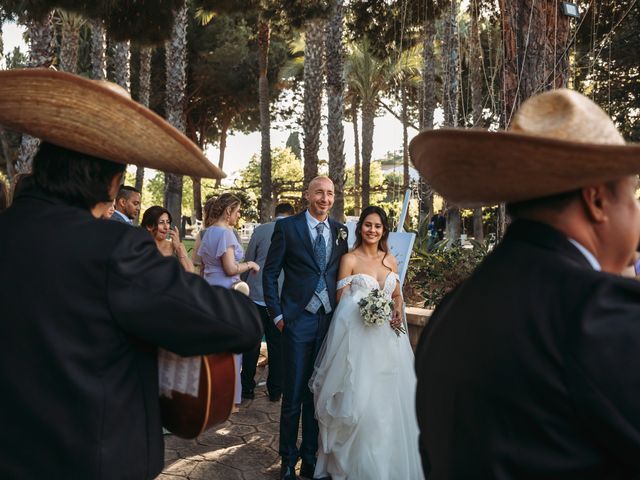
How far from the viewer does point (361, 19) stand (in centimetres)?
1230

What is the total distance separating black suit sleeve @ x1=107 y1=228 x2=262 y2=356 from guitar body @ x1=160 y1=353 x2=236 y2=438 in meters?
0.11

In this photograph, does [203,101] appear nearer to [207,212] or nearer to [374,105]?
[374,105]

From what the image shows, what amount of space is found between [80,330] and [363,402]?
2968 millimetres

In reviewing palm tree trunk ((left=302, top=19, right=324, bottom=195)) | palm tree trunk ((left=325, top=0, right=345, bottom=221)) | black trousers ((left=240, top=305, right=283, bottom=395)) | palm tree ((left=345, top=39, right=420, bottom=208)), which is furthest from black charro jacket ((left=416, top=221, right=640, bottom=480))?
palm tree ((left=345, top=39, right=420, bottom=208))

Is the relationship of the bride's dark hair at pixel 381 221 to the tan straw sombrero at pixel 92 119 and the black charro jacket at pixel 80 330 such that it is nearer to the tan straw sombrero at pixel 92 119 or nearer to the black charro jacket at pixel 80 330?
the tan straw sombrero at pixel 92 119

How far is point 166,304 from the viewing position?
5.34ft

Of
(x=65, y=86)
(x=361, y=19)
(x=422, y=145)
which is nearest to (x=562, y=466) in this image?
(x=422, y=145)

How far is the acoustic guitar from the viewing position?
1806 millimetres

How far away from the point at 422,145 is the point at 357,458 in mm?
3225

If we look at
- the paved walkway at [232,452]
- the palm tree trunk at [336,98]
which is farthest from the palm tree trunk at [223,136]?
the paved walkway at [232,452]

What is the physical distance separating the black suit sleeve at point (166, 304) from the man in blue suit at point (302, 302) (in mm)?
2932

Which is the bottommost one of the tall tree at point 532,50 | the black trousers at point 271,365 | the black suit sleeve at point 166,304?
the black trousers at point 271,365

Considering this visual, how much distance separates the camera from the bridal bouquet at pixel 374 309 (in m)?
4.52

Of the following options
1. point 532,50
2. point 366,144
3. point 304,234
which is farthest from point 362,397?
point 366,144
